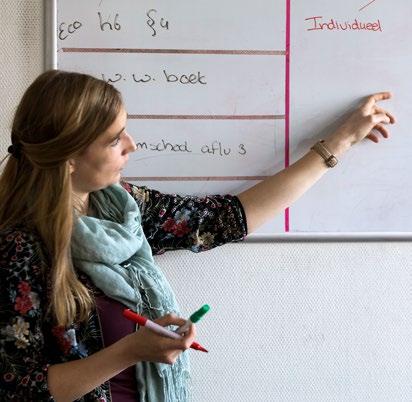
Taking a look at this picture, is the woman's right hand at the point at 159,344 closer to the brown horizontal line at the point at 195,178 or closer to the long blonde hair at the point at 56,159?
the long blonde hair at the point at 56,159

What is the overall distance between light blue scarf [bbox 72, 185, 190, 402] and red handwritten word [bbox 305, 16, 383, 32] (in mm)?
598

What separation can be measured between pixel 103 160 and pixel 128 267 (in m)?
Result: 0.23

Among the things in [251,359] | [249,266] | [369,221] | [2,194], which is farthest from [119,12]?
[251,359]

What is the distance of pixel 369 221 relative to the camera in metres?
1.55

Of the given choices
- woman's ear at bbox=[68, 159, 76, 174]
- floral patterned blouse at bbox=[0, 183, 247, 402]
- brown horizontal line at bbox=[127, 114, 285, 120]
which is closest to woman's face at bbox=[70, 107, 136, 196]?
→ woman's ear at bbox=[68, 159, 76, 174]

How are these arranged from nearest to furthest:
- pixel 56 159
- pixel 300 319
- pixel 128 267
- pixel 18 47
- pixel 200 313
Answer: pixel 200 313 → pixel 56 159 → pixel 128 267 → pixel 18 47 → pixel 300 319

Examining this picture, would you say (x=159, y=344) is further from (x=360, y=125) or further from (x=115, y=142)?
(x=360, y=125)

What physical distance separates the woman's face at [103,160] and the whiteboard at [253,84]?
0.26 metres

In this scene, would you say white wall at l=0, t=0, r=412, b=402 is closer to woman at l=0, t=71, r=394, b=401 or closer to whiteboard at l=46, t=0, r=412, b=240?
whiteboard at l=46, t=0, r=412, b=240

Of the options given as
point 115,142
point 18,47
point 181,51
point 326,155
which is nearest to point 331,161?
point 326,155

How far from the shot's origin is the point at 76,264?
4.03 ft

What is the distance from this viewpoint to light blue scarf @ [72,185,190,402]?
3.99 ft

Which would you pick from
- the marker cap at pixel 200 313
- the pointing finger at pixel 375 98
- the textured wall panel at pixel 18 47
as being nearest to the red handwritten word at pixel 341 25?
the pointing finger at pixel 375 98

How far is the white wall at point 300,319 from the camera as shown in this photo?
5.06ft
